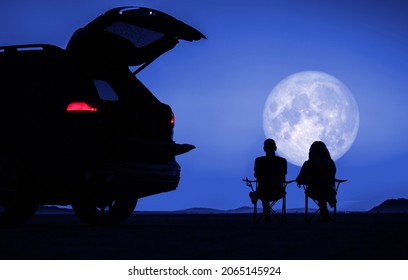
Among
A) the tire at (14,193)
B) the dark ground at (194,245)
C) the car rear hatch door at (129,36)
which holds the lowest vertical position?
the dark ground at (194,245)

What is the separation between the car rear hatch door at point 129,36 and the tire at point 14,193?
5.08ft

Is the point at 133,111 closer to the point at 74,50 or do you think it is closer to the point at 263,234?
the point at 74,50

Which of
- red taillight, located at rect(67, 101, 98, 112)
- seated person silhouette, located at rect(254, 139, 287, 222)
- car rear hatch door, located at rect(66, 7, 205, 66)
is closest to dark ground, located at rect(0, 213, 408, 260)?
red taillight, located at rect(67, 101, 98, 112)

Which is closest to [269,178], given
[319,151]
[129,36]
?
[319,151]

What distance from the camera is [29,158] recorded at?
910 cm

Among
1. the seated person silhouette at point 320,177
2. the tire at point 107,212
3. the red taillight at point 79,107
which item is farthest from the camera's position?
the seated person silhouette at point 320,177

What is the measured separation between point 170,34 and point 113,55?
816 millimetres

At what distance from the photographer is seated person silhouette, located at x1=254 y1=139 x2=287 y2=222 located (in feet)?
48.8

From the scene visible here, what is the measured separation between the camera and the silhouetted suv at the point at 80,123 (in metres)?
8.96

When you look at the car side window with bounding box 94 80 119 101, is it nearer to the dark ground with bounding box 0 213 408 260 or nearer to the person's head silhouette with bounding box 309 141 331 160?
the dark ground with bounding box 0 213 408 260

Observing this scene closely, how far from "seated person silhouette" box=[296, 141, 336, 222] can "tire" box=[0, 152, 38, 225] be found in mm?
7116

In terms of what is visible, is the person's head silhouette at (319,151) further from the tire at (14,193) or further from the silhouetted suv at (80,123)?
the tire at (14,193)

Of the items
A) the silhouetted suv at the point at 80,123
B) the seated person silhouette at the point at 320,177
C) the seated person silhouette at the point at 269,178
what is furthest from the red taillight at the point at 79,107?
the seated person silhouette at the point at 320,177

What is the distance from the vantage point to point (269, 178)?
14.9m
